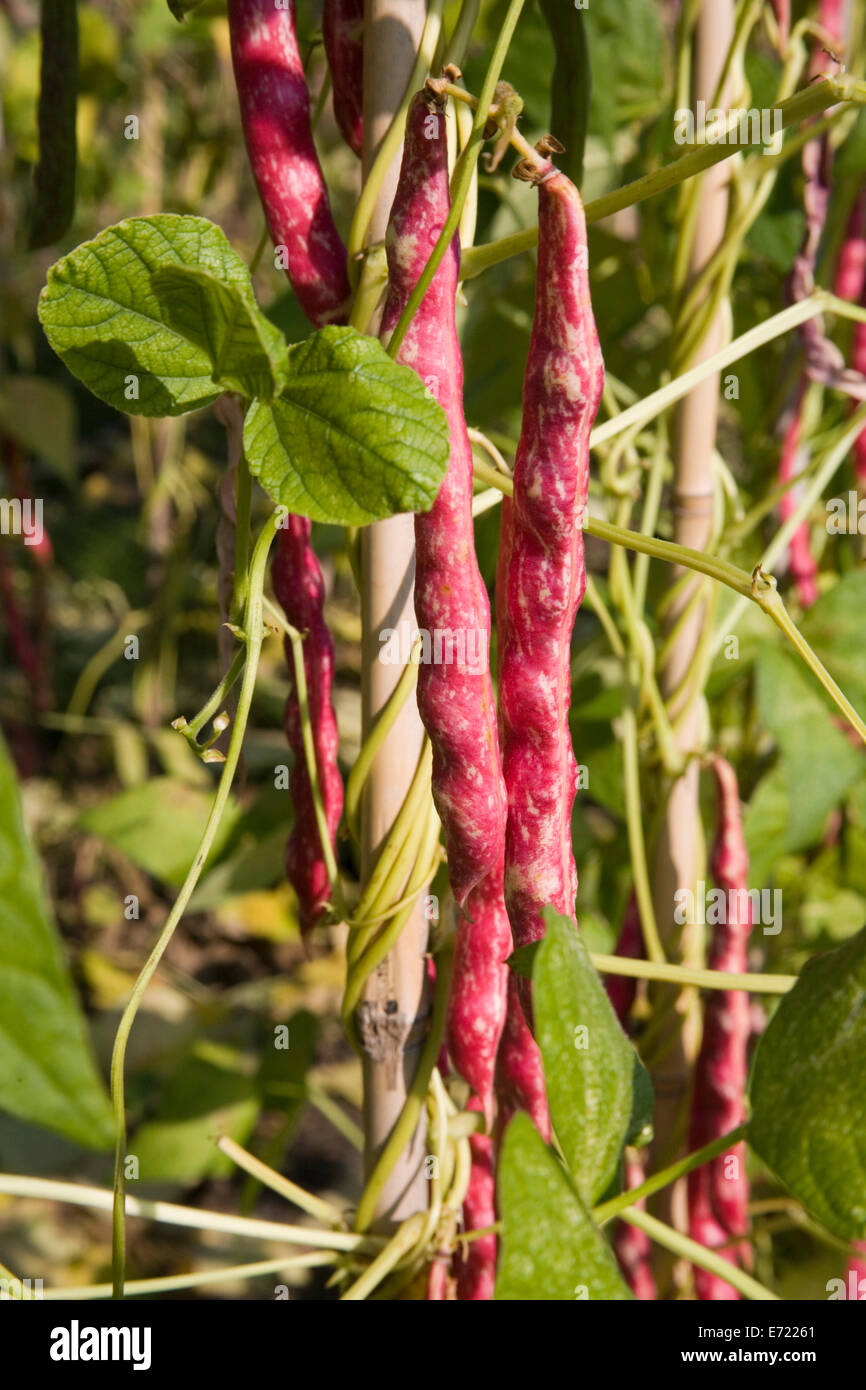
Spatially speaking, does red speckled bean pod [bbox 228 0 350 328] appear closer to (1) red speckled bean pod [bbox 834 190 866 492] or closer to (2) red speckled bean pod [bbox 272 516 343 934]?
(2) red speckled bean pod [bbox 272 516 343 934]

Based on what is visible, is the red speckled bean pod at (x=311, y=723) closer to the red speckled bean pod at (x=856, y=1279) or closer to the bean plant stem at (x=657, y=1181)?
the bean plant stem at (x=657, y=1181)

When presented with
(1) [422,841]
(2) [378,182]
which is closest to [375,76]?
(2) [378,182]

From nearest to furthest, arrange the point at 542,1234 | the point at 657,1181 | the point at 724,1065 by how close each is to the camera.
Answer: the point at 542,1234 < the point at 657,1181 < the point at 724,1065

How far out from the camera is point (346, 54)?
1.51 ft

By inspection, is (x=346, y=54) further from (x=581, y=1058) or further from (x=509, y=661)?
(x=581, y=1058)

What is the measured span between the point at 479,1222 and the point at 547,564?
0.34 m

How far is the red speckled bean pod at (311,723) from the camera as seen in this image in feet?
1.69

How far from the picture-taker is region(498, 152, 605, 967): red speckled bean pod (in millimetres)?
364

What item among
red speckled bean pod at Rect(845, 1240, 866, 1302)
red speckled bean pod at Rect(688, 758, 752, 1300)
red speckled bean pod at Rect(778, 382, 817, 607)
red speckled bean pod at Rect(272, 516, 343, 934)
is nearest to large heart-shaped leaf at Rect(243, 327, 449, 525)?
red speckled bean pod at Rect(272, 516, 343, 934)

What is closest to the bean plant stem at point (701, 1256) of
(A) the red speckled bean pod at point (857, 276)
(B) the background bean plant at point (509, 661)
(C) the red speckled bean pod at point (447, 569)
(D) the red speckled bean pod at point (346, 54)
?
(B) the background bean plant at point (509, 661)

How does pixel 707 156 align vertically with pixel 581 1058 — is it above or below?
above

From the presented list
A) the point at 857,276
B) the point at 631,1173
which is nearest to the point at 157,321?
the point at 631,1173

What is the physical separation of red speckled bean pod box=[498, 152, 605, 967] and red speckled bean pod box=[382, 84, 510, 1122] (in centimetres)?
1

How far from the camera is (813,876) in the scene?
100cm
